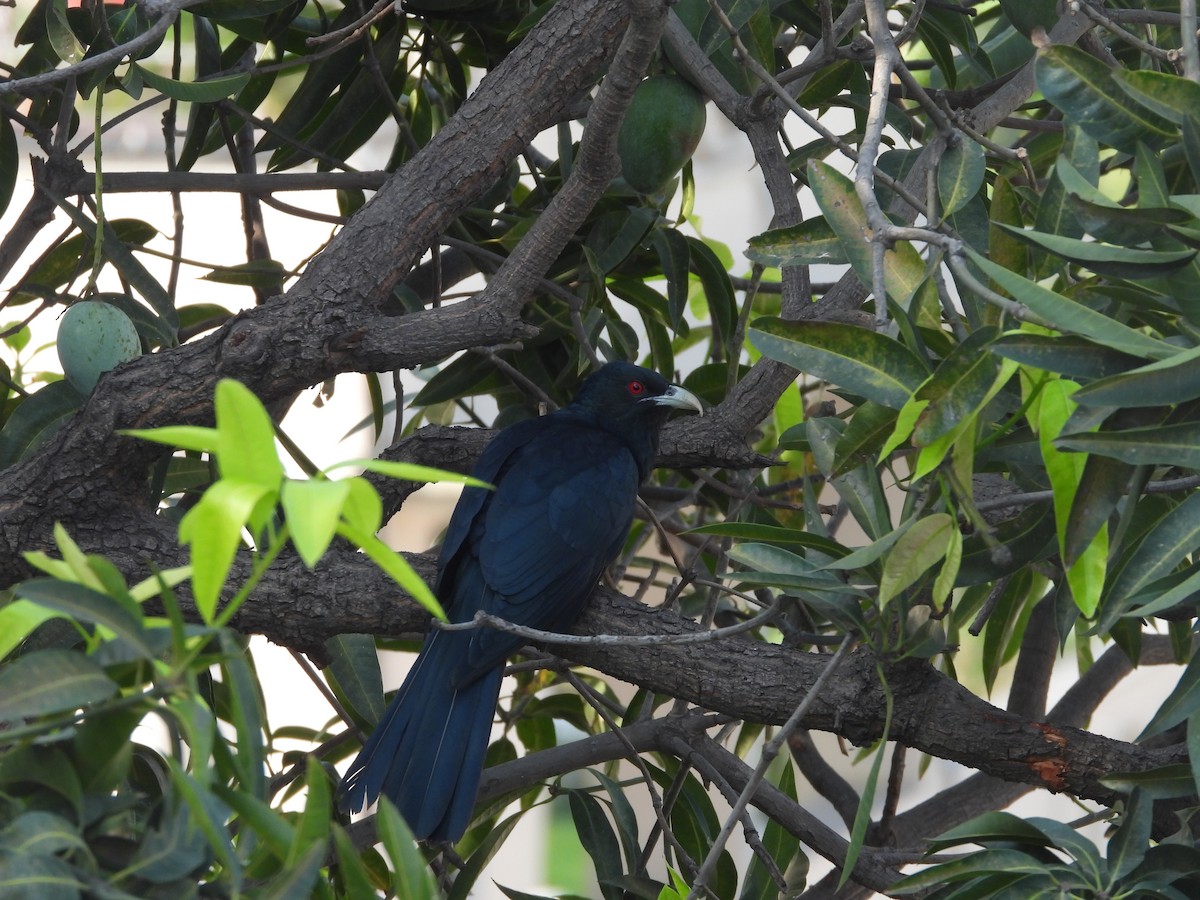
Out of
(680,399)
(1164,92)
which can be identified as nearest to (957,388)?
(1164,92)

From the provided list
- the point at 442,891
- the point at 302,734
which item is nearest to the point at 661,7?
the point at 442,891

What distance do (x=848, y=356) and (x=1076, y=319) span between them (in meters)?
0.28

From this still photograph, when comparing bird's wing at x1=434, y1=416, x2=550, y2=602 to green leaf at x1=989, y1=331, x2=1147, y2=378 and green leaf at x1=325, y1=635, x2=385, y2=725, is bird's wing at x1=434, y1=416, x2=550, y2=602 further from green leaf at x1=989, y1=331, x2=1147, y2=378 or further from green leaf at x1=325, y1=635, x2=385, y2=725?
green leaf at x1=989, y1=331, x2=1147, y2=378

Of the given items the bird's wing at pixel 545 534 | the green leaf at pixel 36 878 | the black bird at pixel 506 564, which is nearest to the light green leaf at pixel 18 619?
the green leaf at pixel 36 878

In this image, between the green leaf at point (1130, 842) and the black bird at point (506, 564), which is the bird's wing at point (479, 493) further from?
the green leaf at point (1130, 842)

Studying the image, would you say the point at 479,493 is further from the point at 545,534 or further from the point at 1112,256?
the point at 1112,256

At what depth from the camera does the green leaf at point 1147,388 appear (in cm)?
114

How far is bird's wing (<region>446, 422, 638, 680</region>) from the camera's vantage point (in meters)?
2.65

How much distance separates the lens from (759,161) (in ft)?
7.76

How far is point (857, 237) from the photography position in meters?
1.54

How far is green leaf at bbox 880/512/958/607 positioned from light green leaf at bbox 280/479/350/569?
733 millimetres

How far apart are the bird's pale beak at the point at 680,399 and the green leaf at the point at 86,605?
7.20 ft

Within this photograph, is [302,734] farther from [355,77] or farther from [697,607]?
[355,77]

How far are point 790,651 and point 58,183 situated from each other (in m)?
1.65
